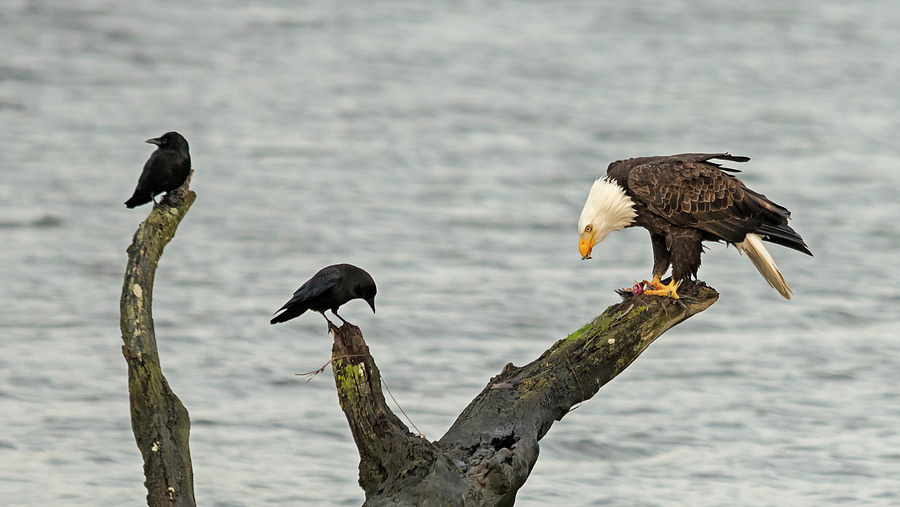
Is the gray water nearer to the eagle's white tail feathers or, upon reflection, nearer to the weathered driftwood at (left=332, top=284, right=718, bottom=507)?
the eagle's white tail feathers

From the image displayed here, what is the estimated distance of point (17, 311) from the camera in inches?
441

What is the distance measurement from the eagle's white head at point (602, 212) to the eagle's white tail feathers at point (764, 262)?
0.77 metres

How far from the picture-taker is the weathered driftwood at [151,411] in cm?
485

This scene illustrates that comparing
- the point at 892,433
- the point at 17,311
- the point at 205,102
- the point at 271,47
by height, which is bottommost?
the point at 892,433

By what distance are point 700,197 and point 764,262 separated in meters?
0.63

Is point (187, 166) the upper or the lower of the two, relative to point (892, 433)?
upper

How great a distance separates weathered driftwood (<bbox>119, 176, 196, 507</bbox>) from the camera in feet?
15.9

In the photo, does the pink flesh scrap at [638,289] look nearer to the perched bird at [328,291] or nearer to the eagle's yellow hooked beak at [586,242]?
the eagle's yellow hooked beak at [586,242]

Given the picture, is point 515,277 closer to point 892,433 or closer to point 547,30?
point 892,433

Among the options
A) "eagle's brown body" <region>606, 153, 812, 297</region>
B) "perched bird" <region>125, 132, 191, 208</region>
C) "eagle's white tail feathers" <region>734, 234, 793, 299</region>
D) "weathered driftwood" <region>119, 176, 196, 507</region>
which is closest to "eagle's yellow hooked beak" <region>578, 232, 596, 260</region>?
"eagle's brown body" <region>606, 153, 812, 297</region>

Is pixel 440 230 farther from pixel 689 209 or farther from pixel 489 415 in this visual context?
pixel 489 415

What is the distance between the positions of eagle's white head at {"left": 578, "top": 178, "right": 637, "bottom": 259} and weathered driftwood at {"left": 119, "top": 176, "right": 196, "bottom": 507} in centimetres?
239

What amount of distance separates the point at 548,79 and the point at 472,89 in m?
1.57

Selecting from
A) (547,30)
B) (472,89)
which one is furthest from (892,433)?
(547,30)
